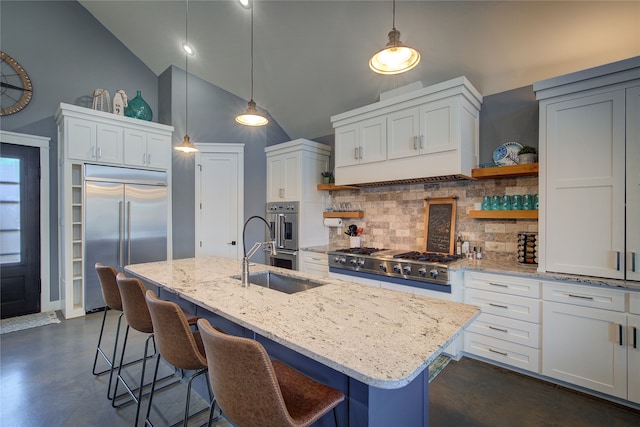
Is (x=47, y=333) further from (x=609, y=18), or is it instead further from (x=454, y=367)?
(x=609, y=18)

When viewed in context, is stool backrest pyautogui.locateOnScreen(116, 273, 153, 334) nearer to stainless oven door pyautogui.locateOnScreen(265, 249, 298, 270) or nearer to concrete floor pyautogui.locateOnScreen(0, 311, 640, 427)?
concrete floor pyautogui.locateOnScreen(0, 311, 640, 427)

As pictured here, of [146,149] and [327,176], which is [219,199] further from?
[327,176]

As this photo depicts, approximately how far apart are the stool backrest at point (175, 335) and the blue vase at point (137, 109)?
3.83 m

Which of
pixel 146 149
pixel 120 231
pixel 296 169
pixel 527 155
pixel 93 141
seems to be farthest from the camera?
pixel 296 169

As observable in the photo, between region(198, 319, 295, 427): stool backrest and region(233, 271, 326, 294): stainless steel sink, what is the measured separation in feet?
3.64

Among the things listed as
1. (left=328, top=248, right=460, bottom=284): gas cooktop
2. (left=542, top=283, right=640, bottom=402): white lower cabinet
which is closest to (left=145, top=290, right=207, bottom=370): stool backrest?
(left=328, top=248, right=460, bottom=284): gas cooktop

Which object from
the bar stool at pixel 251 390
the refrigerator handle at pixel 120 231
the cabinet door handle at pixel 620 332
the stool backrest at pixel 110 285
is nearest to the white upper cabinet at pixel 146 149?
the refrigerator handle at pixel 120 231

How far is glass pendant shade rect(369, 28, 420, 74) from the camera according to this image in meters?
1.60

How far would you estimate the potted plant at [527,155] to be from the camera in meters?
2.72

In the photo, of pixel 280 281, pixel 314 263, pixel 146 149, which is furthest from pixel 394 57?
pixel 146 149

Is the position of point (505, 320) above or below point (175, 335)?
below

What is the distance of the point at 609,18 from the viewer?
7.07 ft

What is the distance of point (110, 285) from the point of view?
7.49 feet

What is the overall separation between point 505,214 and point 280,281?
222 centimetres
